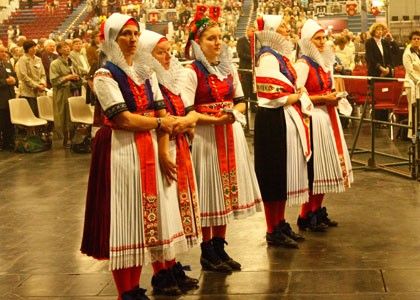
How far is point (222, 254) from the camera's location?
15.3 feet

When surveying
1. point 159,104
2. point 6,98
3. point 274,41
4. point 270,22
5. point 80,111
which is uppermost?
point 270,22

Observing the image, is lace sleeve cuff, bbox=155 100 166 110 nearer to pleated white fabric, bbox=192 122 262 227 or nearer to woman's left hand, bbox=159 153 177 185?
woman's left hand, bbox=159 153 177 185

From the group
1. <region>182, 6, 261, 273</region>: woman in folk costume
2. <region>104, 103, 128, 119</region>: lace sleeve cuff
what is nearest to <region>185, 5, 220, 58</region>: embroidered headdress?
<region>182, 6, 261, 273</region>: woman in folk costume

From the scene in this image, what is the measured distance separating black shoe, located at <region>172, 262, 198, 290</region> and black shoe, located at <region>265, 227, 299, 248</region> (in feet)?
3.06

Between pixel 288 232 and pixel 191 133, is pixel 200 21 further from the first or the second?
pixel 288 232

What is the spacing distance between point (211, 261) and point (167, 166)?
1003mm

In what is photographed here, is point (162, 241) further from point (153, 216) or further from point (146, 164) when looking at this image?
point (146, 164)

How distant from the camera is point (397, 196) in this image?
6.56 meters

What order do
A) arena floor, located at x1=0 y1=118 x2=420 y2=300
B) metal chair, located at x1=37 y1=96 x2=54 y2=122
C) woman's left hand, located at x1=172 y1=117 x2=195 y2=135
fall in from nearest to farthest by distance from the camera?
woman's left hand, located at x1=172 y1=117 x2=195 y2=135
arena floor, located at x1=0 y1=118 x2=420 y2=300
metal chair, located at x1=37 y1=96 x2=54 y2=122

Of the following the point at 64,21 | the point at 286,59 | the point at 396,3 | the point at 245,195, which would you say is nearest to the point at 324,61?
the point at 286,59

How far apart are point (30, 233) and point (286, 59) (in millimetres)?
2249

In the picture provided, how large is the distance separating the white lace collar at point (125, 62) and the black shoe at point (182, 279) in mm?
1100

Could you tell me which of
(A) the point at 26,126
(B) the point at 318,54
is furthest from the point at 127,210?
(A) the point at 26,126

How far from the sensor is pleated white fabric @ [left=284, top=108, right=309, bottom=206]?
5.09 meters
